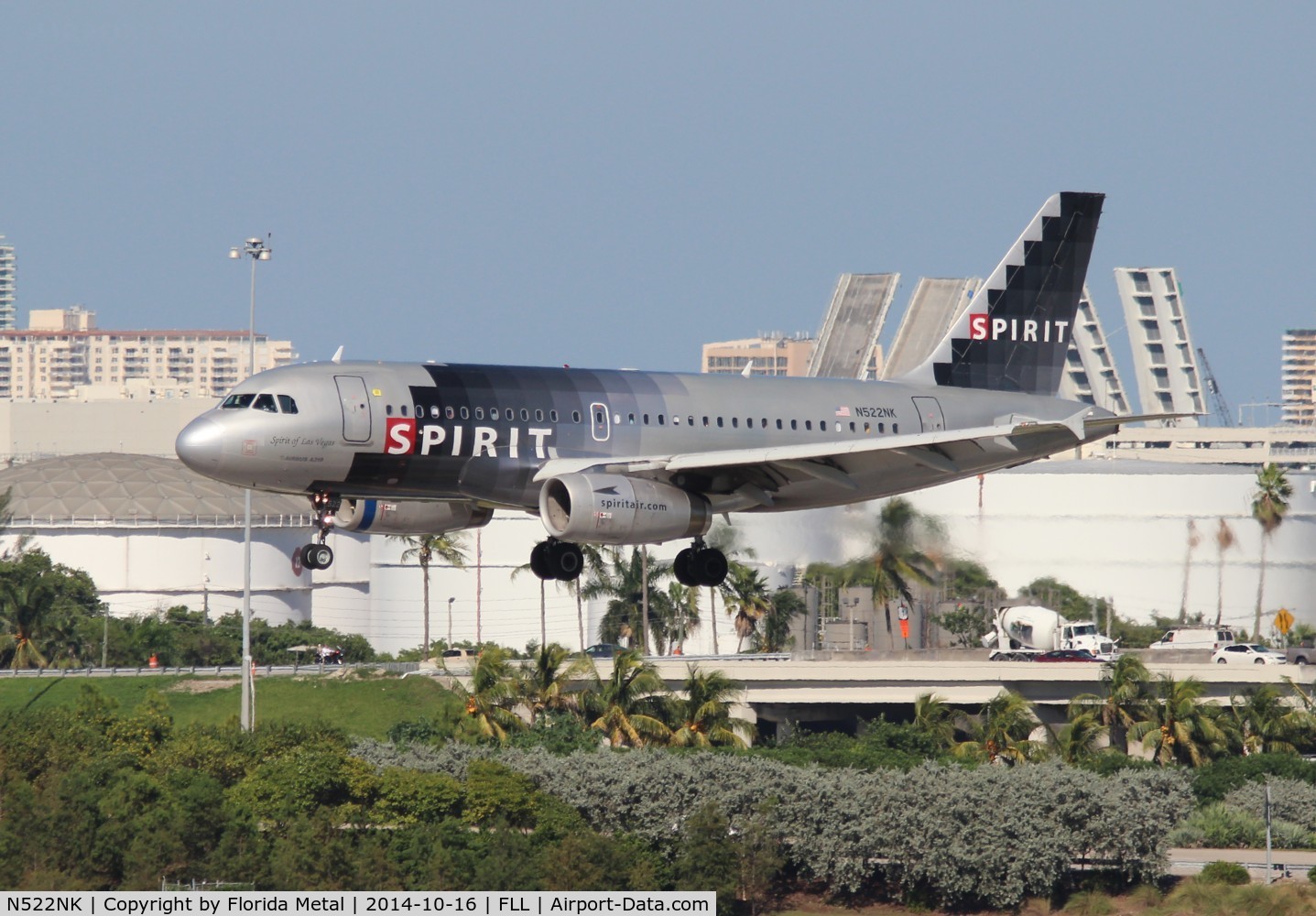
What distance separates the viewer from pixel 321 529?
160 ft

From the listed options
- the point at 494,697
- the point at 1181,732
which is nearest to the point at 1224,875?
the point at 1181,732

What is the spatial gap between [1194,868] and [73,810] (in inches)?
1475

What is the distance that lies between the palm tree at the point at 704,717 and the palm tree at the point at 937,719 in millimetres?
8478

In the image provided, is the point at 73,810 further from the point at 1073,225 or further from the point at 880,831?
the point at 1073,225

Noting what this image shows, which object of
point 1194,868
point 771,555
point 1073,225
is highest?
point 1073,225

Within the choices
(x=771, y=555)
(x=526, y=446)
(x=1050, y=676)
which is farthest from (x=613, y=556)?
(x=526, y=446)

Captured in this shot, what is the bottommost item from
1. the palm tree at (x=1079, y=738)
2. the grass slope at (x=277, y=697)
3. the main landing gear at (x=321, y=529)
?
the palm tree at (x=1079, y=738)

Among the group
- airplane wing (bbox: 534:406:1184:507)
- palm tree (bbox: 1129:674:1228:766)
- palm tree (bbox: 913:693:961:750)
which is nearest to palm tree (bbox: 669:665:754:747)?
palm tree (bbox: 913:693:961:750)

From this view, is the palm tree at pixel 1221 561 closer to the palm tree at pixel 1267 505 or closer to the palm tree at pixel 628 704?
the palm tree at pixel 1267 505

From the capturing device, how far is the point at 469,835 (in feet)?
222

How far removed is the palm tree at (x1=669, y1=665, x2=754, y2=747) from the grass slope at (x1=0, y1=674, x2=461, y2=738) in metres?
14.7

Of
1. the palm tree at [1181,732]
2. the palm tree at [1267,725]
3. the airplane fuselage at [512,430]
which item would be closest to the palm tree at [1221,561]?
the palm tree at [1267,725]

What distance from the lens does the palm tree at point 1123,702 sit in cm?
9550

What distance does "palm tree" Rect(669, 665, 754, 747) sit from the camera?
3568 inches
